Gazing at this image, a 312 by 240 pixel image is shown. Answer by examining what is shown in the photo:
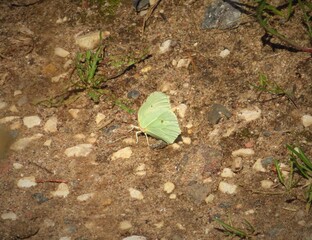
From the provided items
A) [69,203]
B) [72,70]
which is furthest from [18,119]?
[69,203]

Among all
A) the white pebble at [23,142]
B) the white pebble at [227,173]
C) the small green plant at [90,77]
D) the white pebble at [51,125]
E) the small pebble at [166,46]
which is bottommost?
the white pebble at [227,173]

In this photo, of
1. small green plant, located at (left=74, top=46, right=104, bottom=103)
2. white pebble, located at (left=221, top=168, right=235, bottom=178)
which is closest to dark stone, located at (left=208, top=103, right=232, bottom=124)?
white pebble, located at (left=221, top=168, right=235, bottom=178)

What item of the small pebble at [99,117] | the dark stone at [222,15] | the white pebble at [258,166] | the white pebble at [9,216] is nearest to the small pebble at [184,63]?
the dark stone at [222,15]

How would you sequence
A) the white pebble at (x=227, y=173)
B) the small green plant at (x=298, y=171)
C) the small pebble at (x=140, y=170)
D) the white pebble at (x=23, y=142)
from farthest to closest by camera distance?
the white pebble at (x=23, y=142) → the small pebble at (x=140, y=170) → the white pebble at (x=227, y=173) → the small green plant at (x=298, y=171)

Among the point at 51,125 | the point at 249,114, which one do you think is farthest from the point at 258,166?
the point at 51,125

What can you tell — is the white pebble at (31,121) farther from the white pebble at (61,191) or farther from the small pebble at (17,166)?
the white pebble at (61,191)

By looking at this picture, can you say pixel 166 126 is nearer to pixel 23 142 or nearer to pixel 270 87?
pixel 270 87
